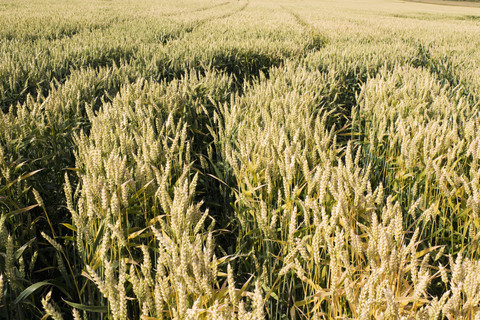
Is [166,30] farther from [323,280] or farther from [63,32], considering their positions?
[323,280]

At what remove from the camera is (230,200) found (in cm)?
208

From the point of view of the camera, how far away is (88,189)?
1.09 metres

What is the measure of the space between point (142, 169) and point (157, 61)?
370 cm

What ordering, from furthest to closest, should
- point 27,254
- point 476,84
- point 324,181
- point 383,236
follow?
point 476,84 → point 27,254 → point 324,181 → point 383,236

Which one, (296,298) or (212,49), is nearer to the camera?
(296,298)

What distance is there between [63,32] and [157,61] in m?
5.41

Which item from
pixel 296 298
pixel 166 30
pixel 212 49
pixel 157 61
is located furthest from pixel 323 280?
pixel 166 30

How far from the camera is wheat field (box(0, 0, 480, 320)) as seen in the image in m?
0.94

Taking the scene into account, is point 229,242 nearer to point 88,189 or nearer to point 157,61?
point 88,189

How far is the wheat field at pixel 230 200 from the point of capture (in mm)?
937

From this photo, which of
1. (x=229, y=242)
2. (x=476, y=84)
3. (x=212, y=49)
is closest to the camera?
(x=229, y=242)

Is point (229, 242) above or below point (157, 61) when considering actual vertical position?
below

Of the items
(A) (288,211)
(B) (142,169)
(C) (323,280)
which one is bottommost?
(C) (323,280)

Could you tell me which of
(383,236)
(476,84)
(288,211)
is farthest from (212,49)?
(383,236)
